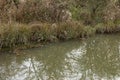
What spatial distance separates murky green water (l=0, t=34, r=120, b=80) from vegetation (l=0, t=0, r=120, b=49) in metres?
0.42

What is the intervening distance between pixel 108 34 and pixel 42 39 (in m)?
Answer: 3.04

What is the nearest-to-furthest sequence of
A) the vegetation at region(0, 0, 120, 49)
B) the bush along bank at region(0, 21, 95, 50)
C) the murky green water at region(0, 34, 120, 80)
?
the murky green water at region(0, 34, 120, 80)
the bush along bank at region(0, 21, 95, 50)
the vegetation at region(0, 0, 120, 49)

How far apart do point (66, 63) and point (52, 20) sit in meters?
3.00

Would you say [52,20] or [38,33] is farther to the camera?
[52,20]

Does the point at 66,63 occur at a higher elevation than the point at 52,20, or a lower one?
lower

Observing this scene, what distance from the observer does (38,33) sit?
888 centimetres

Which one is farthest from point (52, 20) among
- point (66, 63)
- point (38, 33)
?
point (66, 63)

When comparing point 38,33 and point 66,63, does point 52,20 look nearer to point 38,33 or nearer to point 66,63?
point 38,33

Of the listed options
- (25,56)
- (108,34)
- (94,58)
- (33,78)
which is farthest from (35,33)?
(108,34)

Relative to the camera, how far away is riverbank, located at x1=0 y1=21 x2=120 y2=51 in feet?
26.6

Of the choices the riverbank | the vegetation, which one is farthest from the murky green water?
the vegetation

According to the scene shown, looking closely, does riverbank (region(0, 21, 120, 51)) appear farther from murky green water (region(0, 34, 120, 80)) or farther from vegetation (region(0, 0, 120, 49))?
murky green water (region(0, 34, 120, 80))

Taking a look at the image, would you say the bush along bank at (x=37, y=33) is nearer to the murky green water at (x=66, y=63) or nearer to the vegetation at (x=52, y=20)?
the vegetation at (x=52, y=20)

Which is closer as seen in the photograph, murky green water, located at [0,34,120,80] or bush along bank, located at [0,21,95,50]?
murky green water, located at [0,34,120,80]
